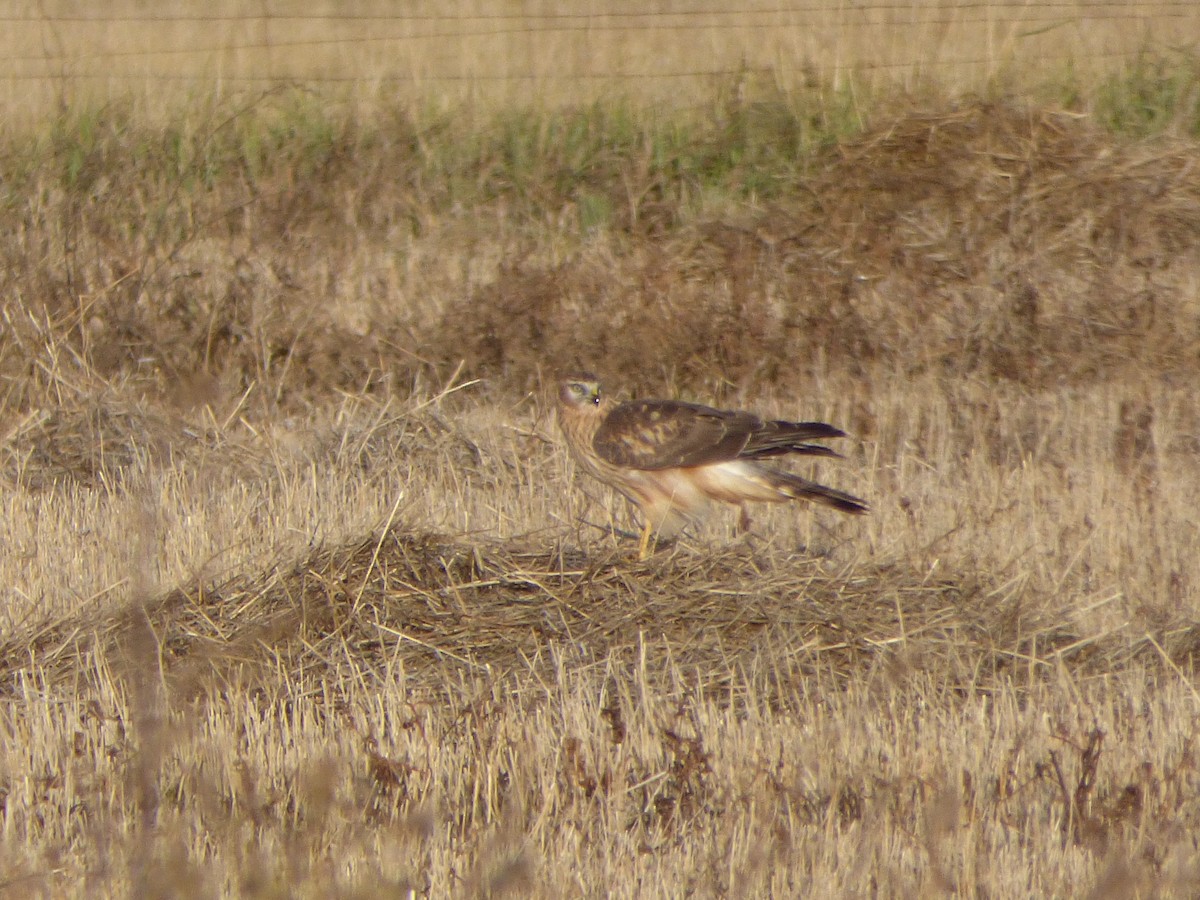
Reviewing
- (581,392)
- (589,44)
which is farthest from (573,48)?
(581,392)

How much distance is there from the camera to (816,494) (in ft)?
19.5

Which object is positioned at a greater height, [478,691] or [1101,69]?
[1101,69]

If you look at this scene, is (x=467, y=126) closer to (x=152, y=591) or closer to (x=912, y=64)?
(x=912, y=64)

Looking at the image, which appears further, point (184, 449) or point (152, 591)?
point (184, 449)

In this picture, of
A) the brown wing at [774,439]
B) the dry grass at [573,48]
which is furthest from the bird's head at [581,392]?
the dry grass at [573,48]

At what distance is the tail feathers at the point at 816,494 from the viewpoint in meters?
5.81

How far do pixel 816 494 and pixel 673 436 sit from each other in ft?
1.79

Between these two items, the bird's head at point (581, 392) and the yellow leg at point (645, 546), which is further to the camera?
the bird's head at point (581, 392)

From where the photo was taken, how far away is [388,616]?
207 inches

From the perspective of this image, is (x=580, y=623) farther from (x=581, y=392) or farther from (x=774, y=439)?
(x=581, y=392)

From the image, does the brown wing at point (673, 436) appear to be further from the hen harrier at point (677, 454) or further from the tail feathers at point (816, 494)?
the tail feathers at point (816, 494)

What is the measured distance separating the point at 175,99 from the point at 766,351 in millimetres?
4793

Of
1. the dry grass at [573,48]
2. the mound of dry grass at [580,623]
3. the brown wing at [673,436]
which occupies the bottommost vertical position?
the mound of dry grass at [580,623]

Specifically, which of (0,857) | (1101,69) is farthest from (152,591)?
(1101,69)
